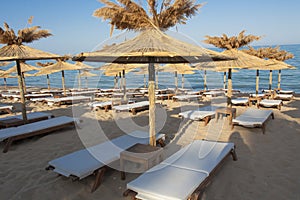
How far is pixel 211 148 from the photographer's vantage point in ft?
11.7

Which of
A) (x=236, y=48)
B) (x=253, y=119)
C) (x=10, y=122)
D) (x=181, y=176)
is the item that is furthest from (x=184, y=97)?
(x=181, y=176)

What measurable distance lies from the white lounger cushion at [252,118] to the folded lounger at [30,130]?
4.71m

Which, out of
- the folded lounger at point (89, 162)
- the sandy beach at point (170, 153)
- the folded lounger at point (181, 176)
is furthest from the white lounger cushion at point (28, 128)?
the folded lounger at point (181, 176)

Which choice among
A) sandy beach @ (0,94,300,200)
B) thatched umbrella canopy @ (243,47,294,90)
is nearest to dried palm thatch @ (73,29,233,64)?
sandy beach @ (0,94,300,200)

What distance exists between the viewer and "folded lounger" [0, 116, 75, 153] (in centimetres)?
447

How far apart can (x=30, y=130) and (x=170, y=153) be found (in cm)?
341

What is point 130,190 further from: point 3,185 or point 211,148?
point 3,185

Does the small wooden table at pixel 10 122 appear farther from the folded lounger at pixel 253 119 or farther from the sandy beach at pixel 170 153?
the folded lounger at pixel 253 119

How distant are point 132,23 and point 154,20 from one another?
0.36 meters

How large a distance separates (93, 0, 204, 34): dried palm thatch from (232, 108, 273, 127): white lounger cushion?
11.1 ft

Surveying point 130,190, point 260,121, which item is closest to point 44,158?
point 130,190

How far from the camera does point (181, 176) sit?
2.58 meters

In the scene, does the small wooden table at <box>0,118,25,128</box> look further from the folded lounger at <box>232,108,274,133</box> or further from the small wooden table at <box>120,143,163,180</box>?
the folded lounger at <box>232,108,274,133</box>

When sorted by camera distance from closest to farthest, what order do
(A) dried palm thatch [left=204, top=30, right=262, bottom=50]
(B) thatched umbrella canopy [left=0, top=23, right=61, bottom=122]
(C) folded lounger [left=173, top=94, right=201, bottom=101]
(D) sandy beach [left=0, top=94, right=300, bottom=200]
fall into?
(D) sandy beach [left=0, top=94, right=300, bottom=200], (B) thatched umbrella canopy [left=0, top=23, right=61, bottom=122], (A) dried palm thatch [left=204, top=30, right=262, bottom=50], (C) folded lounger [left=173, top=94, right=201, bottom=101]
